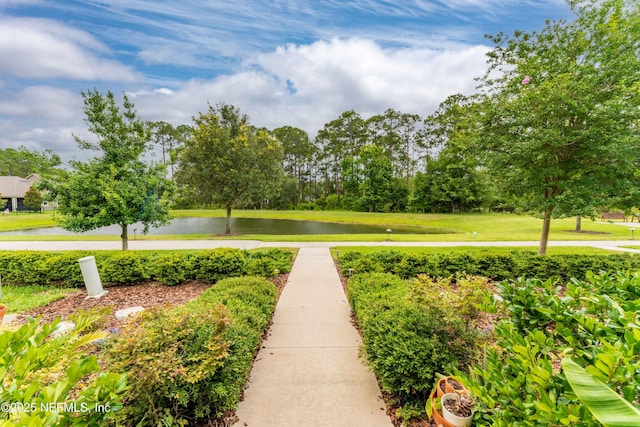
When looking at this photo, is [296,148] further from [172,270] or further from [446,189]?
[172,270]

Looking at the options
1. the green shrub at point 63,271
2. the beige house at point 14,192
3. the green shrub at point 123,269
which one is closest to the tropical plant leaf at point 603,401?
the green shrub at point 123,269

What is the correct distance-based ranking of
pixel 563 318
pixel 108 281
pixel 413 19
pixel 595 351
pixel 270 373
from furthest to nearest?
pixel 413 19
pixel 108 281
pixel 270 373
pixel 563 318
pixel 595 351

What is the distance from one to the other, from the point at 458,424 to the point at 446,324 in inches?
40.3

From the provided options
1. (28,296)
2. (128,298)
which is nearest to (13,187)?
(28,296)

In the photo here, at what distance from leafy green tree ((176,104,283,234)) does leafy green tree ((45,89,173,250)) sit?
6990 mm

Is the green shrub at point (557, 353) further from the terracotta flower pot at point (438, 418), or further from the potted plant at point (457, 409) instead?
the terracotta flower pot at point (438, 418)

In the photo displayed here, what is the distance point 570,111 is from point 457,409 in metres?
7.07

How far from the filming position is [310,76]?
1360 centimetres

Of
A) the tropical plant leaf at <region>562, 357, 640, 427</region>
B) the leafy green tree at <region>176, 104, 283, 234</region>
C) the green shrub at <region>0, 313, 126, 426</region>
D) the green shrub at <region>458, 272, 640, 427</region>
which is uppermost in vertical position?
the leafy green tree at <region>176, 104, 283, 234</region>

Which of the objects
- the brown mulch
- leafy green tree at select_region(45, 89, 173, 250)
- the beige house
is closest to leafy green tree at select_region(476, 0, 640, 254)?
the brown mulch

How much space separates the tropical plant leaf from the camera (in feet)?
2.25

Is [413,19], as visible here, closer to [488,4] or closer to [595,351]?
[488,4]

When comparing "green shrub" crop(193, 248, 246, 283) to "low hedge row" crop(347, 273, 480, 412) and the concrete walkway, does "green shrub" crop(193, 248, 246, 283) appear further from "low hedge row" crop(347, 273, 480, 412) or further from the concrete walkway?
"low hedge row" crop(347, 273, 480, 412)

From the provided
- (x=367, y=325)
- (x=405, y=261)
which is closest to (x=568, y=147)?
(x=405, y=261)
